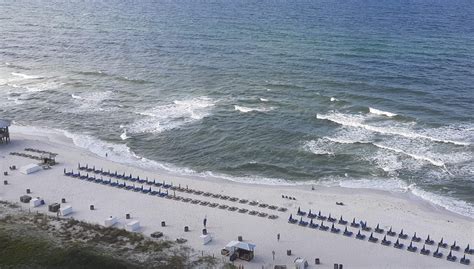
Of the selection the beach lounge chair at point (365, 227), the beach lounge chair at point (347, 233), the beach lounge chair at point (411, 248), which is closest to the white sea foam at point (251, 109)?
the beach lounge chair at point (365, 227)

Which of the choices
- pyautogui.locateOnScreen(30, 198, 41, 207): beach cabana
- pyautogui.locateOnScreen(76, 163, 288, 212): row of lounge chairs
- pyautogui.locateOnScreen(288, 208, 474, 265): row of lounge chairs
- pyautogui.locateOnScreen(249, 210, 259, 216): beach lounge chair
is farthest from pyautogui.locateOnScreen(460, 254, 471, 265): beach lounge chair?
pyautogui.locateOnScreen(30, 198, 41, 207): beach cabana

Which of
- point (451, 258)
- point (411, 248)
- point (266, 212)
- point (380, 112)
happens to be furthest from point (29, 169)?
point (380, 112)

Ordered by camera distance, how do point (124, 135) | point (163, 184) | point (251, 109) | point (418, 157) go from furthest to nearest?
1. point (251, 109)
2. point (124, 135)
3. point (418, 157)
4. point (163, 184)

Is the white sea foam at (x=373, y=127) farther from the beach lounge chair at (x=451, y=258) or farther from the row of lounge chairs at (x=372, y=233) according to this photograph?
the beach lounge chair at (x=451, y=258)

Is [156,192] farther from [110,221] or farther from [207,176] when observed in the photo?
[207,176]

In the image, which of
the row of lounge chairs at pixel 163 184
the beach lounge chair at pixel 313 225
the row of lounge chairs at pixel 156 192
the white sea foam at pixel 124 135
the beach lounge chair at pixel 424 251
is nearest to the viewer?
the beach lounge chair at pixel 424 251

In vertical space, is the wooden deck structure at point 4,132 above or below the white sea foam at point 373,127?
below

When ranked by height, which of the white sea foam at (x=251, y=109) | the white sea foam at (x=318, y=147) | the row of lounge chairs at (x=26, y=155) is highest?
the white sea foam at (x=251, y=109)

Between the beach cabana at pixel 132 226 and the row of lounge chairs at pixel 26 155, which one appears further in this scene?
the row of lounge chairs at pixel 26 155
